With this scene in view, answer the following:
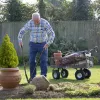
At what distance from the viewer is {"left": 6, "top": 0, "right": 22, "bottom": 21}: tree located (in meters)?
20.5

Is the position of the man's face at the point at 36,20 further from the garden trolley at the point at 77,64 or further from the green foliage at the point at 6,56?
the garden trolley at the point at 77,64

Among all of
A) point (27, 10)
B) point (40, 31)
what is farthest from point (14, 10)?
point (40, 31)

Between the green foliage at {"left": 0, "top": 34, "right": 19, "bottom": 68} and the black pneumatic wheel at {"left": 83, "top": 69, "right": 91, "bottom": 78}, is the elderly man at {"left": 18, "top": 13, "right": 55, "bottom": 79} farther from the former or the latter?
the black pneumatic wheel at {"left": 83, "top": 69, "right": 91, "bottom": 78}

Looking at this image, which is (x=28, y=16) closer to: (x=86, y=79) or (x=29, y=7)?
(x=29, y=7)

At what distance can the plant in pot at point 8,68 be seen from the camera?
769 cm

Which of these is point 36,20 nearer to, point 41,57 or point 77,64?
point 41,57

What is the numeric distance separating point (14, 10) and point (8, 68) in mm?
13167

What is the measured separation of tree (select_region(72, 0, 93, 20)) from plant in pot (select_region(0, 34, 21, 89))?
13406 mm

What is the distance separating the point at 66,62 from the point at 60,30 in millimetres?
7547

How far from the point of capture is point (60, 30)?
1855cm

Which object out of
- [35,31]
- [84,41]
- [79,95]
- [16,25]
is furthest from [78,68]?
[16,25]

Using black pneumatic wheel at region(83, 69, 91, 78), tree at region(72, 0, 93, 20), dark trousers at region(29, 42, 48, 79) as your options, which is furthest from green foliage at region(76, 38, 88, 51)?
dark trousers at region(29, 42, 48, 79)

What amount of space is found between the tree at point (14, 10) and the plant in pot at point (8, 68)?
12.8 m

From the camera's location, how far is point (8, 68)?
7754mm
